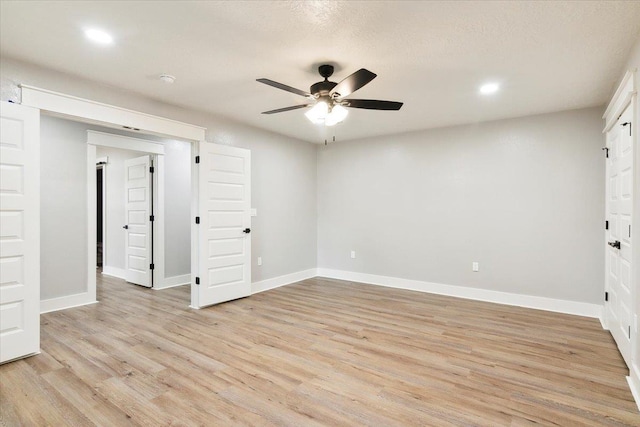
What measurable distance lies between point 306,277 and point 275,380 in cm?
374

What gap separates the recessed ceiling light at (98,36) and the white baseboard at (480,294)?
4844 mm

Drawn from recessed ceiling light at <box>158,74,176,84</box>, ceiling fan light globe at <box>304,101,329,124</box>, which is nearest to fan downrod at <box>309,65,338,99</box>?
ceiling fan light globe at <box>304,101,329,124</box>

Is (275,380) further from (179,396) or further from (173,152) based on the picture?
(173,152)

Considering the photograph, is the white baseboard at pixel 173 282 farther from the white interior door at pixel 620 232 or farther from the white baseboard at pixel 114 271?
the white interior door at pixel 620 232

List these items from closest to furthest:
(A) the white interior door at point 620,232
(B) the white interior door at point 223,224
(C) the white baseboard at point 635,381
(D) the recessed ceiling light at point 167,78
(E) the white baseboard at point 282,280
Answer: (C) the white baseboard at point 635,381
(A) the white interior door at point 620,232
(D) the recessed ceiling light at point 167,78
(B) the white interior door at point 223,224
(E) the white baseboard at point 282,280

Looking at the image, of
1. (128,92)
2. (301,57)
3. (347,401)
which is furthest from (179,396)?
(128,92)

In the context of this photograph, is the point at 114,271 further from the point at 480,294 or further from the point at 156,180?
the point at 480,294

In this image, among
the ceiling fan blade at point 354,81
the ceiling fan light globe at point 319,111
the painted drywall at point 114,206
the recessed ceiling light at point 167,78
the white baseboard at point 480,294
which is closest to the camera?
the ceiling fan blade at point 354,81

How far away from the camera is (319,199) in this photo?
6539 mm

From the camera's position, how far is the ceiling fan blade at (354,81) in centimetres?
238

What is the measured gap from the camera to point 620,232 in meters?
3.08

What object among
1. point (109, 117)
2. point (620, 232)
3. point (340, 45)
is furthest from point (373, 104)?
point (109, 117)

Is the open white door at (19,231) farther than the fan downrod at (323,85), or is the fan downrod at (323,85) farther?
the fan downrod at (323,85)

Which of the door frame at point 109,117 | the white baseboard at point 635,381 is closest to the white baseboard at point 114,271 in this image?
the door frame at point 109,117
